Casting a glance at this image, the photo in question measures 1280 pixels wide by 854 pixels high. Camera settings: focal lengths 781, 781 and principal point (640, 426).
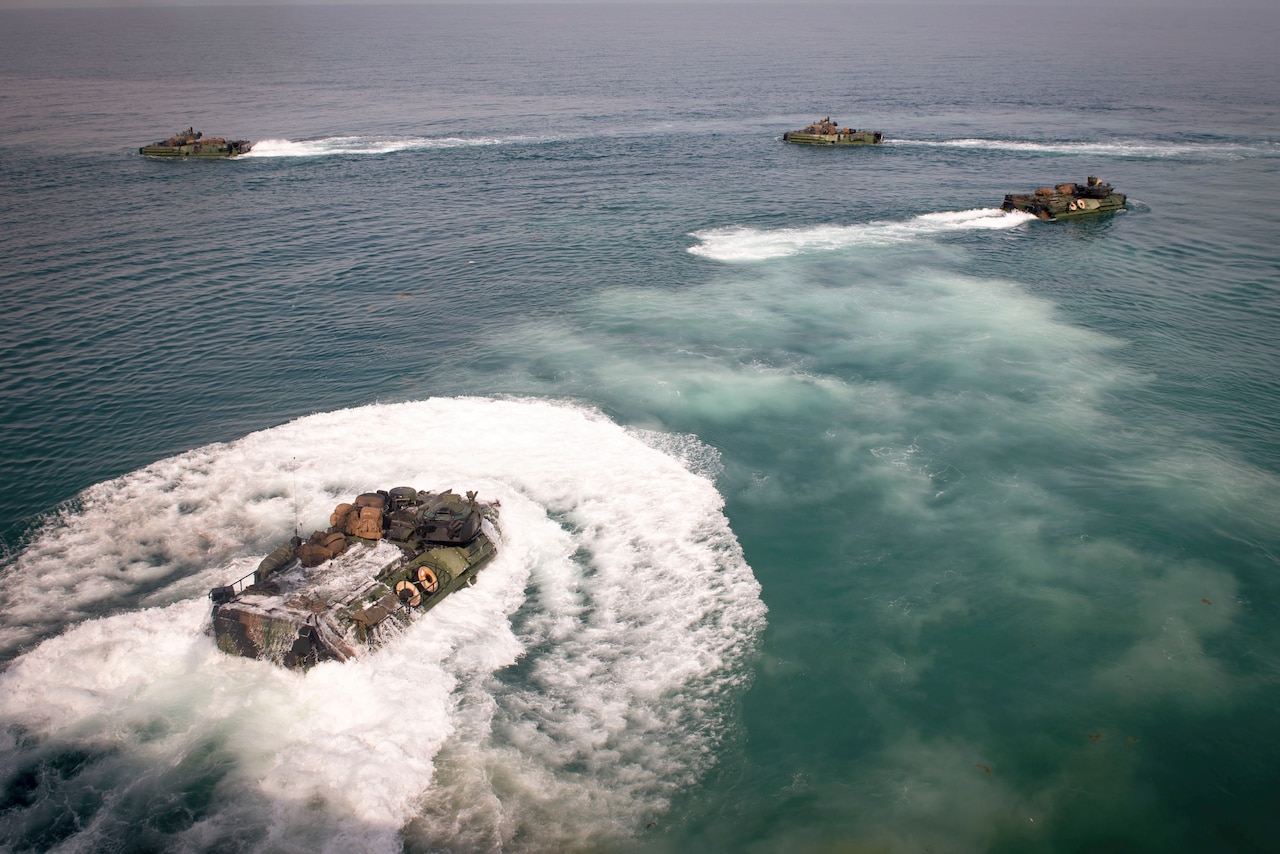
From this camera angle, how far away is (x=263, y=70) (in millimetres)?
180375

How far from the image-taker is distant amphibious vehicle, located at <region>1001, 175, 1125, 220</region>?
72500mm

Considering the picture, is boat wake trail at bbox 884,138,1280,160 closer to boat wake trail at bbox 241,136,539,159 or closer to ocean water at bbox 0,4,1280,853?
ocean water at bbox 0,4,1280,853

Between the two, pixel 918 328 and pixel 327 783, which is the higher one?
pixel 918 328

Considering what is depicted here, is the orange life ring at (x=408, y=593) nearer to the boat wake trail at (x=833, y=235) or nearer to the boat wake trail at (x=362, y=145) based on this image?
the boat wake trail at (x=833, y=235)

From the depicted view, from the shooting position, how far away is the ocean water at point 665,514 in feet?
69.8

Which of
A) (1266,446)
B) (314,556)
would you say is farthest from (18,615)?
(1266,446)

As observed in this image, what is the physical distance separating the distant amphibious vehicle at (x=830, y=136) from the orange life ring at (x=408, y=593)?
92342 millimetres

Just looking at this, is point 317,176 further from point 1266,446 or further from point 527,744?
point 1266,446

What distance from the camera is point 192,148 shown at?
9238cm

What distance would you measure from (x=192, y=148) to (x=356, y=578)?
288ft

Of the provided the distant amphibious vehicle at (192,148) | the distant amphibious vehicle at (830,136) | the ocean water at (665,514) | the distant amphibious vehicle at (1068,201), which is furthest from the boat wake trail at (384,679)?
the distant amphibious vehicle at (830,136)

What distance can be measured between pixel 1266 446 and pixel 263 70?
203 m

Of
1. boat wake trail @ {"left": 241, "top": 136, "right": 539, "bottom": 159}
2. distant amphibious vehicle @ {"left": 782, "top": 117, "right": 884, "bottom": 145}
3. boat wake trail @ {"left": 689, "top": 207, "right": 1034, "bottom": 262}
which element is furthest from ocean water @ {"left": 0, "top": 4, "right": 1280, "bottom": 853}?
distant amphibious vehicle @ {"left": 782, "top": 117, "right": 884, "bottom": 145}

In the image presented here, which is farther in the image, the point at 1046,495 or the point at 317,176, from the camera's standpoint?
the point at 317,176
